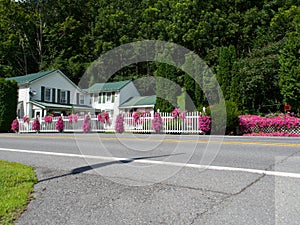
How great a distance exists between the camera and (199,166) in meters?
5.80

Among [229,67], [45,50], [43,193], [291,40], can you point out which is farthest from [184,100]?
[45,50]

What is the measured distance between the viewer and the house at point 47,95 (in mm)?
31547

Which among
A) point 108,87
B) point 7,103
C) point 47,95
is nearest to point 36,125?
point 7,103

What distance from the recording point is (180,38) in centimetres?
3709

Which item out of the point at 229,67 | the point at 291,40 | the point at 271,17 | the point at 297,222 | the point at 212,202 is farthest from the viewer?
the point at 271,17

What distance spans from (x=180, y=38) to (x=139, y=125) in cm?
2172

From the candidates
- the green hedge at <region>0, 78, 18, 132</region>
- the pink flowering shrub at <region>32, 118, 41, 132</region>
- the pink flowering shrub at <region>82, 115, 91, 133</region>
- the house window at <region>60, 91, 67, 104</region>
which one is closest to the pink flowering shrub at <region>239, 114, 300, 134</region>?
the pink flowering shrub at <region>82, 115, 91, 133</region>

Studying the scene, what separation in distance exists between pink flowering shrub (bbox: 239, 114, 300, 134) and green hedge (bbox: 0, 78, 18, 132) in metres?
21.4

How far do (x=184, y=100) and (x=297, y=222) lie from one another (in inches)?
1016

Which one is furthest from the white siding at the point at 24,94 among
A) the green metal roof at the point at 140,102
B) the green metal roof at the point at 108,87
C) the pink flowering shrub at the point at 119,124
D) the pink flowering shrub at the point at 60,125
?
the pink flowering shrub at the point at 119,124

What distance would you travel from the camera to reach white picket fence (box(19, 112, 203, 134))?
56.4ft

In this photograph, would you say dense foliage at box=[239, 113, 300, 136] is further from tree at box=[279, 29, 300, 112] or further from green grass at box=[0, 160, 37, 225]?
green grass at box=[0, 160, 37, 225]

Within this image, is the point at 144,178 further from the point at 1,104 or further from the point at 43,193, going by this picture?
the point at 1,104

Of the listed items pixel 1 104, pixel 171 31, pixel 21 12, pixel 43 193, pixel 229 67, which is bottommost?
pixel 43 193
